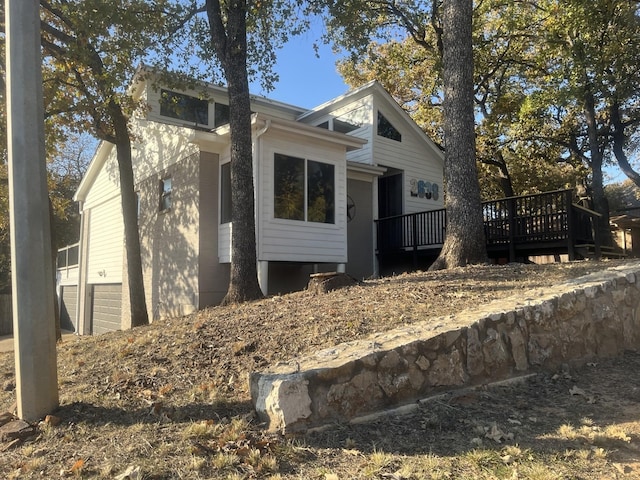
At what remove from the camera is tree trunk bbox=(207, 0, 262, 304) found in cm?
833

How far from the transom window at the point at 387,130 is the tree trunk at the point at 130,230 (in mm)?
7411

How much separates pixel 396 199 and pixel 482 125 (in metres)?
6.98

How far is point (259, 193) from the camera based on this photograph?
9969 mm

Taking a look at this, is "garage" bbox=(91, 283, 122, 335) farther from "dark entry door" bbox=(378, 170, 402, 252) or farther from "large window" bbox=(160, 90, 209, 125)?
"dark entry door" bbox=(378, 170, 402, 252)

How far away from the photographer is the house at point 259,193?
1045 cm

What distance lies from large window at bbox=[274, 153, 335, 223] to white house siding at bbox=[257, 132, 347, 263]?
130mm

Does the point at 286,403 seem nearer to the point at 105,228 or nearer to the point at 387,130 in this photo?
the point at 387,130

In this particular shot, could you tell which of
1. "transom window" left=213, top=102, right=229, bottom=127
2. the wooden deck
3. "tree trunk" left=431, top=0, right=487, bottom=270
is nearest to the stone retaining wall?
"tree trunk" left=431, top=0, right=487, bottom=270

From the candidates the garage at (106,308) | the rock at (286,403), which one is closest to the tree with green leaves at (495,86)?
the garage at (106,308)

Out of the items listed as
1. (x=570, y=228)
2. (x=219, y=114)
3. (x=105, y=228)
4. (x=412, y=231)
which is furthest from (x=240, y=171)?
(x=105, y=228)

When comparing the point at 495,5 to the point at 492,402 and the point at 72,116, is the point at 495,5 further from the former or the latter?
the point at 492,402

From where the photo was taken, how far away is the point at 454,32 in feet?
27.2

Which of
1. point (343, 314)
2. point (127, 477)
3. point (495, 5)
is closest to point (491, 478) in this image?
point (127, 477)

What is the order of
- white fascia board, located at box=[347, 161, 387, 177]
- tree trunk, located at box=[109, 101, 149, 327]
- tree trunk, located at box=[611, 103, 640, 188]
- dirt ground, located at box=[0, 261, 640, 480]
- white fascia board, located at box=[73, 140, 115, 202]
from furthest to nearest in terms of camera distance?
tree trunk, located at box=[611, 103, 640, 188] < white fascia board, located at box=[73, 140, 115, 202] < white fascia board, located at box=[347, 161, 387, 177] < tree trunk, located at box=[109, 101, 149, 327] < dirt ground, located at box=[0, 261, 640, 480]
